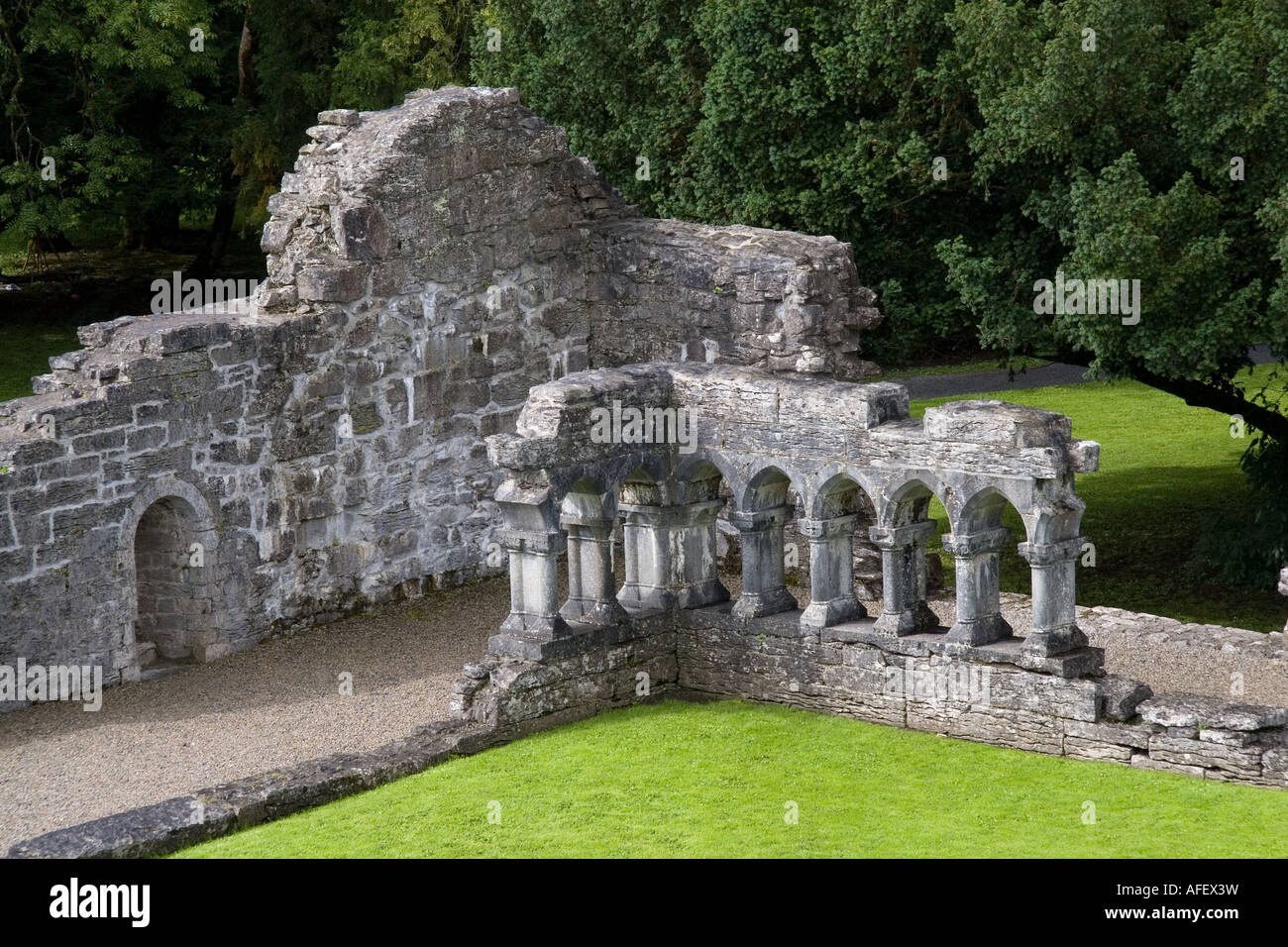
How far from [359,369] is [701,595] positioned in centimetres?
393

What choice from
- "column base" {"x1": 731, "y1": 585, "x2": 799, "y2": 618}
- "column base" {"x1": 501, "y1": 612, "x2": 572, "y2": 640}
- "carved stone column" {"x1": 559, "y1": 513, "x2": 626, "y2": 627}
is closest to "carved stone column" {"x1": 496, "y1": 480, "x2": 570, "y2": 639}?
"column base" {"x1": 501, "y1": 612, "x2": 572, "y2": 640}

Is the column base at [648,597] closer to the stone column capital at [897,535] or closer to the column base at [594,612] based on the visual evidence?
the column base at [594,612]

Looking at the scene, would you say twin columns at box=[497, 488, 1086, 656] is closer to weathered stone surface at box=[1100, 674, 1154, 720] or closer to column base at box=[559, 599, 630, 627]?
column base at box=[559, 599, 630, 627]

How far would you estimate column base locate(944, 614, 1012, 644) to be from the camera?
15.3m

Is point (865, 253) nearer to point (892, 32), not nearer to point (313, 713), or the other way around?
point (892, 32)

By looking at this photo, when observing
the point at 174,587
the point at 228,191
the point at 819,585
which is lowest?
the point at 174,587

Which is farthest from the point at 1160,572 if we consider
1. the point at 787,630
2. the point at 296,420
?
the point at 296,420

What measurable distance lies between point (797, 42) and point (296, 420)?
7783mm

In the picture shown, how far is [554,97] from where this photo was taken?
2806cm

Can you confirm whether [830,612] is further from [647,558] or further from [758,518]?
[647,558]

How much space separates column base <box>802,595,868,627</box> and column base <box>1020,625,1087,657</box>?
1660mm

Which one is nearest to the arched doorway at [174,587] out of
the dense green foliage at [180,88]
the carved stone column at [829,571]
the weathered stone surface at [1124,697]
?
the carved stone column at [829,571]

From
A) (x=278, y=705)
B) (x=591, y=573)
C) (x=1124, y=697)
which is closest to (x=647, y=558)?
(x=591, y=573)

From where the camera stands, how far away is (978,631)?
50.4 ft
